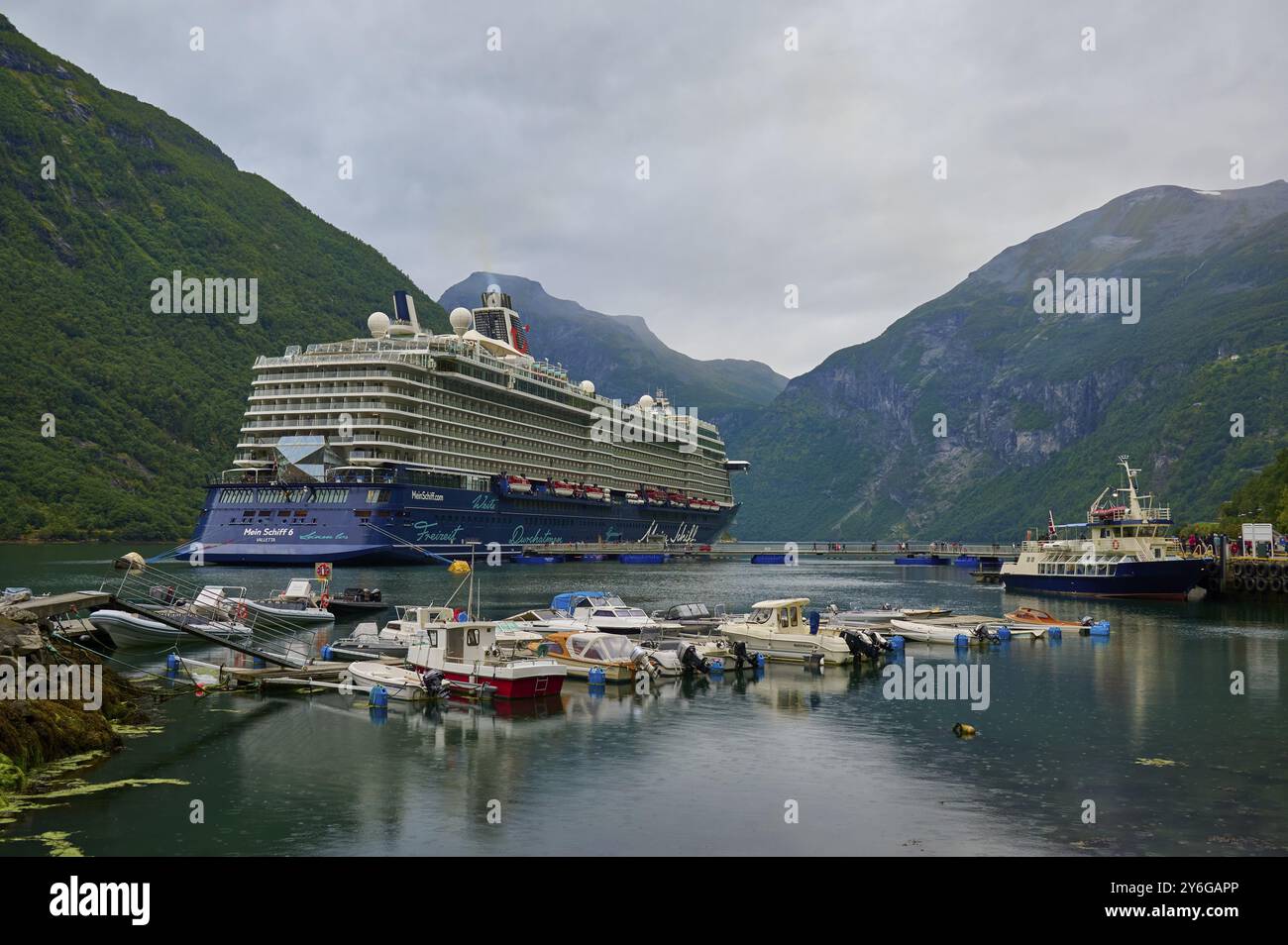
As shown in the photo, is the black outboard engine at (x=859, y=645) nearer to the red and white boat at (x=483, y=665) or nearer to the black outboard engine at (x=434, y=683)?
the red and white boat at (x=483, y=665)

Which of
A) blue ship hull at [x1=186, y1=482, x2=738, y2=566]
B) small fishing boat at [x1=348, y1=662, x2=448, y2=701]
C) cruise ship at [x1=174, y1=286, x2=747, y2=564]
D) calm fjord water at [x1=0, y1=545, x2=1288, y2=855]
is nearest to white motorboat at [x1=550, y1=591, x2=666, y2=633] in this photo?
calm fjord water at [x1=0, y1=545, x2=1288, y2=855]

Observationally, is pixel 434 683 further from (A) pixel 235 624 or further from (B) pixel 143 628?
(B) pixel 143 628

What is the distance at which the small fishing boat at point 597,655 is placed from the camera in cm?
3959

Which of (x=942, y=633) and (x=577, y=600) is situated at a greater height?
(x=577, y=600)

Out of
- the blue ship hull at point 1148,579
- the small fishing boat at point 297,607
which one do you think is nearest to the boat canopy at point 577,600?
the small fishing boat at point 297,607

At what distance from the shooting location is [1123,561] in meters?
83.2

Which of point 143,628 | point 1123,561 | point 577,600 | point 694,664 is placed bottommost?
point 694,664

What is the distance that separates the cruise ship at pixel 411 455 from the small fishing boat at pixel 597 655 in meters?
64.0

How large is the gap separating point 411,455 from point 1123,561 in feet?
253

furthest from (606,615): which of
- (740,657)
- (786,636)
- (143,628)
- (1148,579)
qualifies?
(1148,579)

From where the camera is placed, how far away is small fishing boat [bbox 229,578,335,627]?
54.3 m

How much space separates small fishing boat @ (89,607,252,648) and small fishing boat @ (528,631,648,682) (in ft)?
45.1
